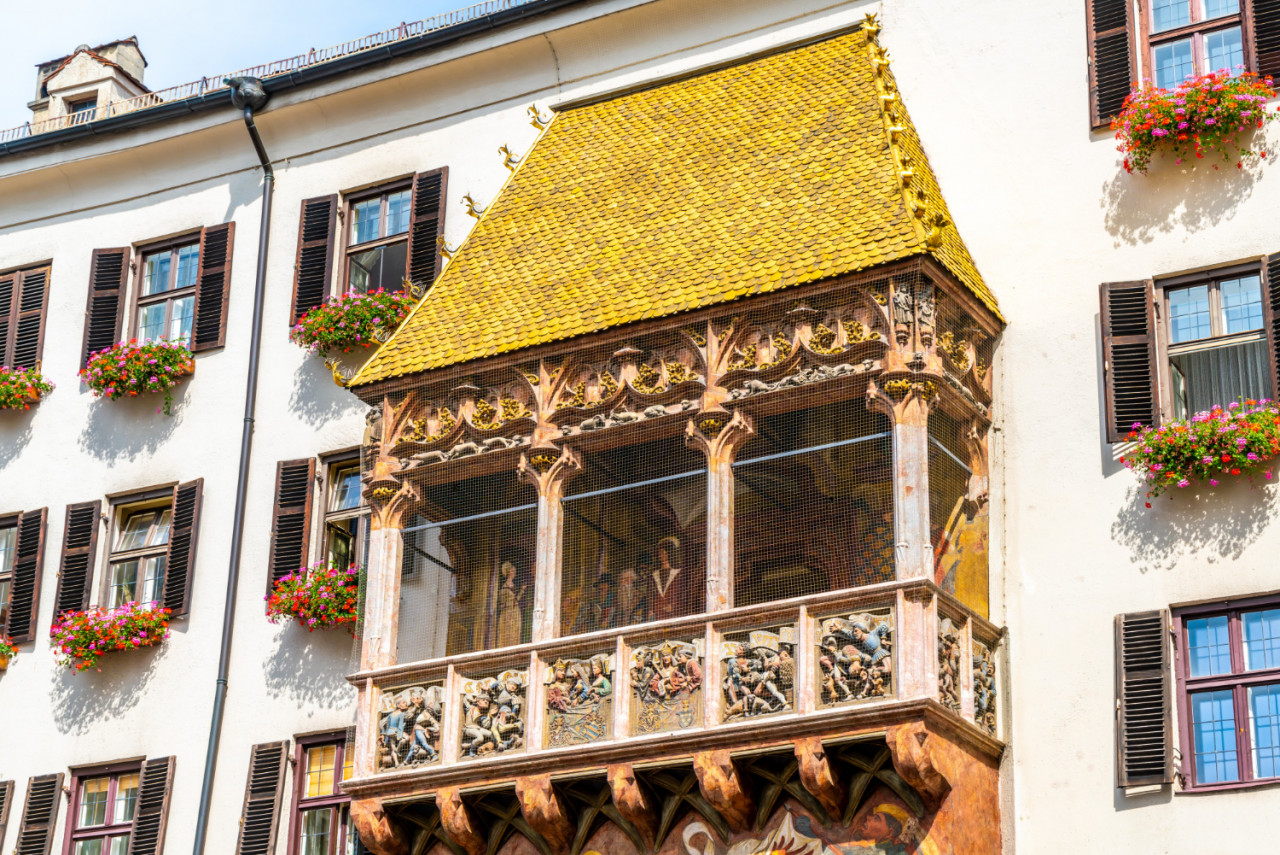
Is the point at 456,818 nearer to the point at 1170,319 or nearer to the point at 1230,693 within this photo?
the point at 1230,693

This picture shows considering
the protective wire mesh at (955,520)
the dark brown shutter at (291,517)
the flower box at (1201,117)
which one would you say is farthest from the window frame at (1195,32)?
the dark brown shutter at (291,517)

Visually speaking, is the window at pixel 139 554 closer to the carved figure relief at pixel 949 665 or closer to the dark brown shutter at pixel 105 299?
the dark brown shutter at pixel 105 299

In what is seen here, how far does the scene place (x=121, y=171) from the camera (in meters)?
24.2

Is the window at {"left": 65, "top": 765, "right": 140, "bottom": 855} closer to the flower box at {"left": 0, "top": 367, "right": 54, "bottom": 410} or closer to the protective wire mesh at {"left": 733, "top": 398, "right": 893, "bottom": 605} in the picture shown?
the flower box at {"left": 0, "top": 367, "right": 54, "bottom": 410}

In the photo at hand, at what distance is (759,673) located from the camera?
52.7 feet

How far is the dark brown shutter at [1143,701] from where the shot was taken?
15.9 m

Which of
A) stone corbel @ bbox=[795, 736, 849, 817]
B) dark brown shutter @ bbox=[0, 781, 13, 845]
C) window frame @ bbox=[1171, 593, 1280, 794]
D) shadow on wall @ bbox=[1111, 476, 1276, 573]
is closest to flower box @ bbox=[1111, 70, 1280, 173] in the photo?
shadow on wall @ bbox=[1111, 476, 1276, 573]

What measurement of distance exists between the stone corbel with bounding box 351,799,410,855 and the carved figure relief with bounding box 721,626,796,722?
10.4 ft

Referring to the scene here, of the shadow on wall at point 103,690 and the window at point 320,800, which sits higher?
the shadow on wall at point 103,690

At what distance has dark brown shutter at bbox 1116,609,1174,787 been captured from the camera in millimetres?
15883

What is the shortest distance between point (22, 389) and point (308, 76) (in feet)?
15.0

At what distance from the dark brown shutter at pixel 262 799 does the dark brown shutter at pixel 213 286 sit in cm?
468

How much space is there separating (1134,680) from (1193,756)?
28.9 inches

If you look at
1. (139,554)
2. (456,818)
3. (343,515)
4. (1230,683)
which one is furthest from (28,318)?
(1230,683)
